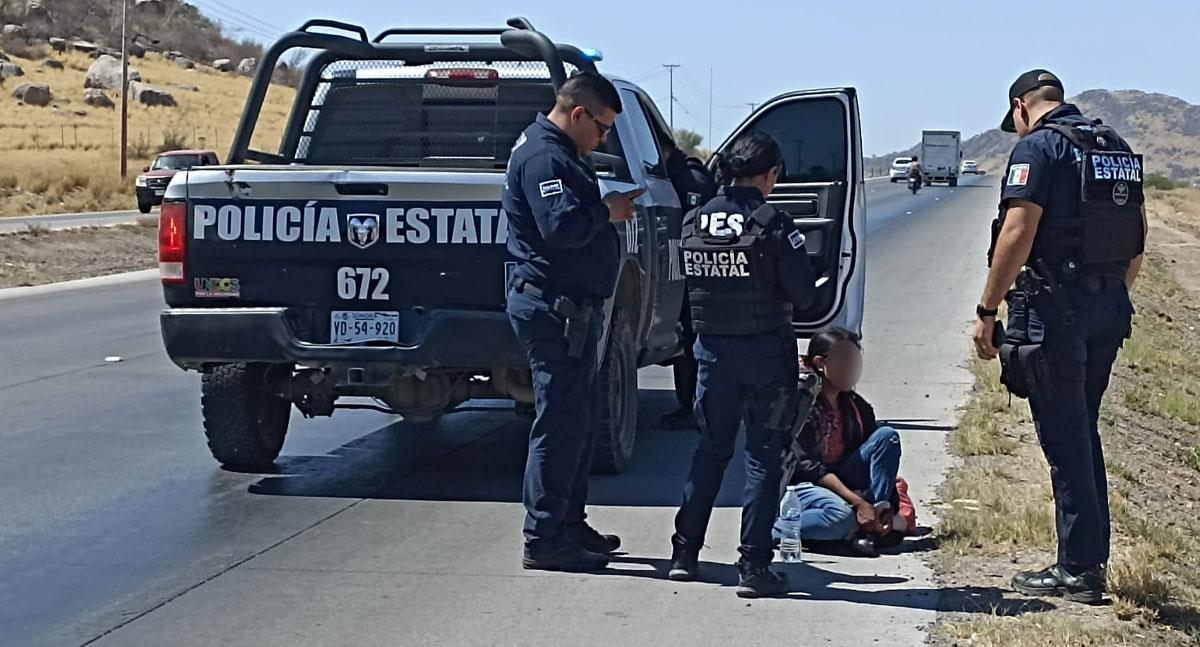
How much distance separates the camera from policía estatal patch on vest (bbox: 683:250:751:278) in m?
5.96

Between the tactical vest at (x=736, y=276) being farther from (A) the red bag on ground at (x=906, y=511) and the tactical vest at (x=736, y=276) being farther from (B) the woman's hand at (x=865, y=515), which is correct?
(A) the red bag on ground at (x=906, y=511)

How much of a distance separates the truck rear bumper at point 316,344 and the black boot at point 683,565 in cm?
154

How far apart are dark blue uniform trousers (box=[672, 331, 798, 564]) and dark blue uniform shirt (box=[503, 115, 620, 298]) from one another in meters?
0.56

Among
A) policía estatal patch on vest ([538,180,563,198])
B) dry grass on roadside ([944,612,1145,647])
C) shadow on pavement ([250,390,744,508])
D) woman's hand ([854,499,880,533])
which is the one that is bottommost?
shadow on pavement ([250,390,744,508])

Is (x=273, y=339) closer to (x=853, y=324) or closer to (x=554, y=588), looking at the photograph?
(x=554, y=588)

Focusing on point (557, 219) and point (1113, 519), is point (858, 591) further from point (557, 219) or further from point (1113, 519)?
point (557, 219)

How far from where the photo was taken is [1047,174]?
572cm

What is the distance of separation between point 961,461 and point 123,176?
48.7 m

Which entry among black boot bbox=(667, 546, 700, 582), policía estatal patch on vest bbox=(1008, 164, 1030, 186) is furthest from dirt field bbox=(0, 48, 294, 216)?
policía estatal patch on vest bbox=(1008, 164, 1030, 186)

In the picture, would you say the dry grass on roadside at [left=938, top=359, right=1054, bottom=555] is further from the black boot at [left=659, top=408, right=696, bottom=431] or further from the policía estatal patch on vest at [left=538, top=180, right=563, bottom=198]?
the policía estatal patch on vest at [left=538, top=180, right=563, bottom=198]

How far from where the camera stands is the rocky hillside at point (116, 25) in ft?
332

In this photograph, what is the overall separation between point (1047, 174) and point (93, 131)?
239 ft

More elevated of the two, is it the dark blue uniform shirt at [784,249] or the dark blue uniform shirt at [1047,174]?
the dark blue uniform shirt at [1047,174]

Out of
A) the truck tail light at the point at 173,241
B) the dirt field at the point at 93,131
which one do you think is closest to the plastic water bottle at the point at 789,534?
the truck tail light at the point at 173,241
